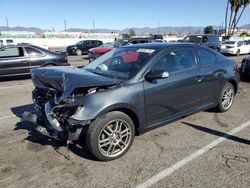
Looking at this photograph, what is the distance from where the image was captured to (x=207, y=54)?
5328 millimetres

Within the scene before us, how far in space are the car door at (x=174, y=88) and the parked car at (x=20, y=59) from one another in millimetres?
7434

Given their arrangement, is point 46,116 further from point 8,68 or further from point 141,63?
point 8,68

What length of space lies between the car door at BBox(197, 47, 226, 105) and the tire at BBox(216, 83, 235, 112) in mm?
224

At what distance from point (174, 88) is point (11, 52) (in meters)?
8.14

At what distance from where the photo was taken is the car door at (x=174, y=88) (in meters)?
4.12

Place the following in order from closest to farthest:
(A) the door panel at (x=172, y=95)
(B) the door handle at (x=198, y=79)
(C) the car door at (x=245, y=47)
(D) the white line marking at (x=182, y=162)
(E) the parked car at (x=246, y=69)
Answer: (D) the white line marking at (x=182, y=162)
(A) the door panel at (x=172, y=95)
(B) the door handle at (x=198, y=79)
(E) the parked car at (x=246, y=69)
(C) the car door at (x=245, y=47)

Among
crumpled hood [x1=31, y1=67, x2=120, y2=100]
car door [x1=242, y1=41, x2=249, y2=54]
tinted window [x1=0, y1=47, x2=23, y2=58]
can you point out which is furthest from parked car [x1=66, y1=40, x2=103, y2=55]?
crumpled hood [x1=31, y1=67, x2=120, y2=100]

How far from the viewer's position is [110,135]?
148 inches

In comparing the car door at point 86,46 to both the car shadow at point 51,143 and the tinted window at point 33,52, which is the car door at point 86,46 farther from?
the car shadow at point 51,143

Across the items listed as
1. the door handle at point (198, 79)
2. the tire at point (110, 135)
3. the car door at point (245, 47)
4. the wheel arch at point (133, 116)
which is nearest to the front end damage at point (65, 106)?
the tire at point (110, 135)

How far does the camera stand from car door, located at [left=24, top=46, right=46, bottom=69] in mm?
10448

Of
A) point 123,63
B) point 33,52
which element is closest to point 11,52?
point 33,52

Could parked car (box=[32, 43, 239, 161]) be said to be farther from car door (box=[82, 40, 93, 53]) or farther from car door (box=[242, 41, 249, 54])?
car door (box=[82, 40, 93, 53])

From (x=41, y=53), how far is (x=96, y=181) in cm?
853
